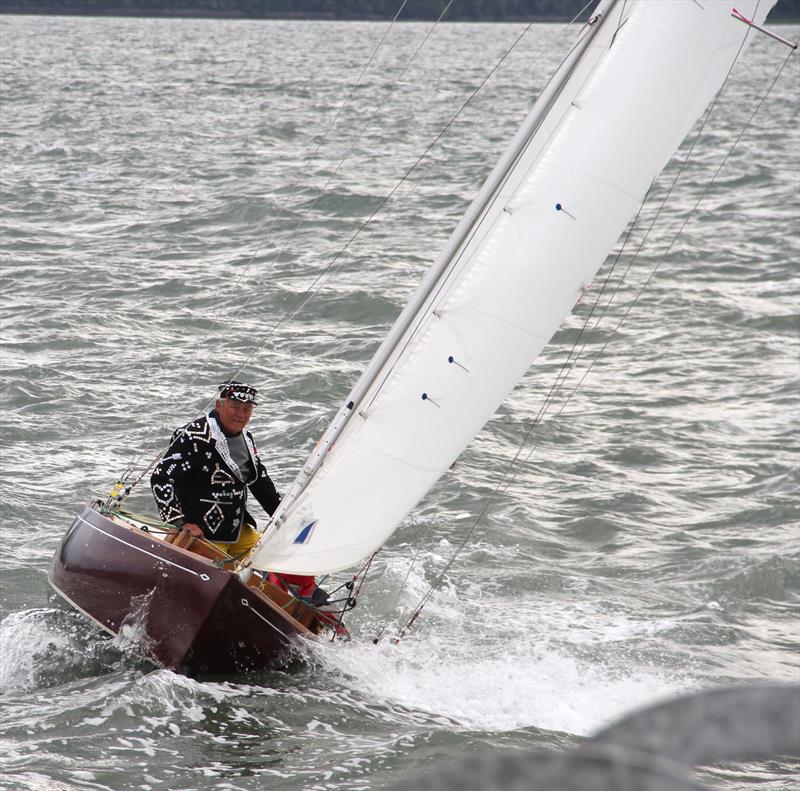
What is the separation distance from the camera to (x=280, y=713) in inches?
232

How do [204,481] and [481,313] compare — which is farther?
[204,481]

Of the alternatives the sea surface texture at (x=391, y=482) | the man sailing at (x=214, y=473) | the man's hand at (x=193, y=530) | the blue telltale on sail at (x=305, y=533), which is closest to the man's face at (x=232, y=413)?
the man sailing at (x=214, y=473)

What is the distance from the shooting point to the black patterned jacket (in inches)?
253

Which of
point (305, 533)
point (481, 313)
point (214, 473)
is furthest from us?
point (214, 473)

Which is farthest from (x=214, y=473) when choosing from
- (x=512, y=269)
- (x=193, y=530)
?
(x=512, y=269)

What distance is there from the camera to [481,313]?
568 cm

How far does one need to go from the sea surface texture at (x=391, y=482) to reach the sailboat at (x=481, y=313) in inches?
17.7

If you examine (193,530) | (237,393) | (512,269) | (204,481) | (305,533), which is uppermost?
(512,269)

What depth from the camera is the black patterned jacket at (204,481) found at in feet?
21.1

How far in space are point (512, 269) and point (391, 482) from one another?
1148 millimetres

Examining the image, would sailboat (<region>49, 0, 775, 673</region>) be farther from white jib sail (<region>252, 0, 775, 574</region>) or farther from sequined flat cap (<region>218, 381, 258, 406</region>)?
sequined flat cap (<region>218, 381, 258, 406</region>)

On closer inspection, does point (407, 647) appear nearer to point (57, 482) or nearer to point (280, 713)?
point (280, 713)

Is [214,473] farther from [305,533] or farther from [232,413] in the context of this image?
[305,533]

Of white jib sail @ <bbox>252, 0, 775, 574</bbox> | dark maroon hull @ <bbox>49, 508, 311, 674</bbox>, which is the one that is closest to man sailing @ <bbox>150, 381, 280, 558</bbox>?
dark maroon hull @ <bbox>49, 508, 311, 674</bbox>
